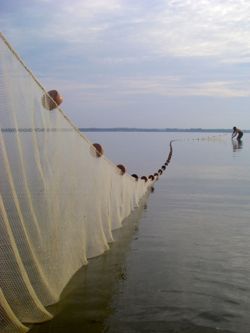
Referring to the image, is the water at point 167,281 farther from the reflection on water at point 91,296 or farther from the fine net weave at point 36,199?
the fine net weave at point 36,199

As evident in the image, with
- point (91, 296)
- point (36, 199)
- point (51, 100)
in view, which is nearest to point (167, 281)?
point (91, 296)

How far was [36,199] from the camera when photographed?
571 centimetres

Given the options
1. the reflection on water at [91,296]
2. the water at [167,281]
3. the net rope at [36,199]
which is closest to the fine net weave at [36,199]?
the net rope at [36,199]

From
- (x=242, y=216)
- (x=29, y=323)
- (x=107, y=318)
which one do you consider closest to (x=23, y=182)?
(x=29, y=323)

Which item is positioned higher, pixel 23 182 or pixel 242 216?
pixel 23 182

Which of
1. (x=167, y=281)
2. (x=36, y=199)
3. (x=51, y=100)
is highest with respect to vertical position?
(x=51, y=100)

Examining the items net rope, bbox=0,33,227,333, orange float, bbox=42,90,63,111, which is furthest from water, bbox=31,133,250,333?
orange float, bbox=42,90,63,111

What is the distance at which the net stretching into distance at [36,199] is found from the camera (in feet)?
15.5

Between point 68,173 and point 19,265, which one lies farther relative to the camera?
point 68,173

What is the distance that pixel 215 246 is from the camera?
9078 mm

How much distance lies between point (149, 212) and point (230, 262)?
17.7 ft

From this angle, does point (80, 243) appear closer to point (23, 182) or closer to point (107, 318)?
point (107, 318)

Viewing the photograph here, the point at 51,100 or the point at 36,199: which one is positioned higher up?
the point at 51,100

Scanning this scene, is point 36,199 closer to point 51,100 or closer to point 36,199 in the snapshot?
point 36,199
